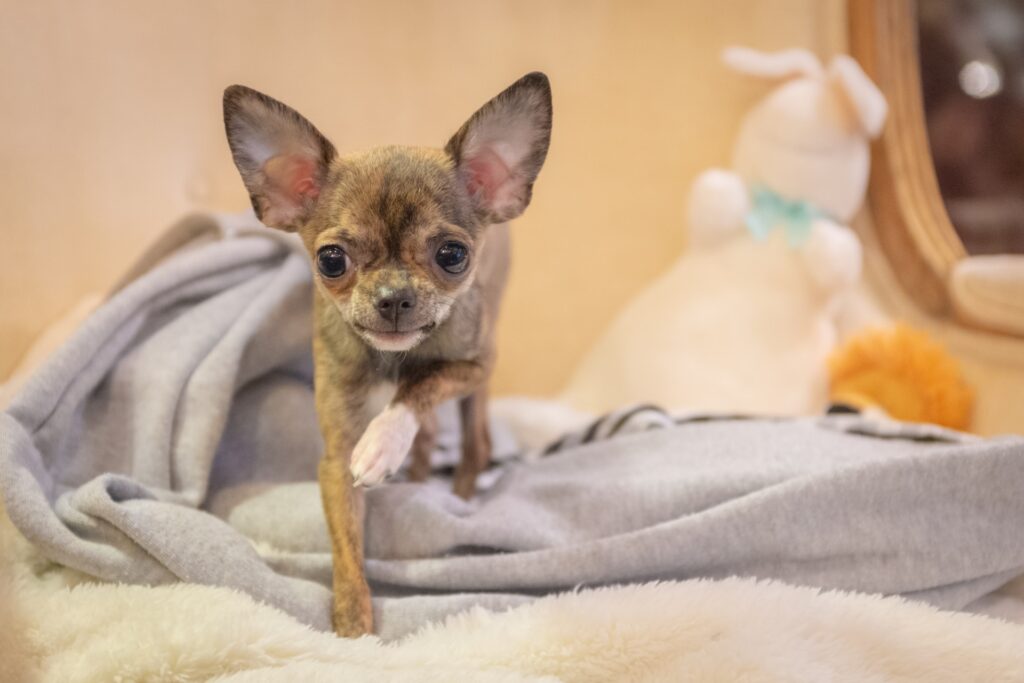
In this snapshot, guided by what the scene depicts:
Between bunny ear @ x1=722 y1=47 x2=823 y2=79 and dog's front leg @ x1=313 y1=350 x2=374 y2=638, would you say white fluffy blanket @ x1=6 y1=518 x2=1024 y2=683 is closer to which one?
dog's front leg @ x1=313 y1=350 x2=374 y2=638

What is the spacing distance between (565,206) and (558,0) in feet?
1.90

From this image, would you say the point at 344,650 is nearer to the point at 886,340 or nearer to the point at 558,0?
the point at 886,340

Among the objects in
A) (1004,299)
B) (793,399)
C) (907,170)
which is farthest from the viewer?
(907,170)

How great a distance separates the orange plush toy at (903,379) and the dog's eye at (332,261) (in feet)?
4.18

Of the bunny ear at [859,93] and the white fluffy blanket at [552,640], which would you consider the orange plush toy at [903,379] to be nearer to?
the bunny ear at [859,93]

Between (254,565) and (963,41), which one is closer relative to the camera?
(254,565)

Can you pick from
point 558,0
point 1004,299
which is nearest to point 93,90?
point 558,0

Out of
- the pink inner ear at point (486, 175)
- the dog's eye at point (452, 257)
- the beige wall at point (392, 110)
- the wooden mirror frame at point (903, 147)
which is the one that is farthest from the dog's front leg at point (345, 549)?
the wooden mirror frame at point (903, 147)

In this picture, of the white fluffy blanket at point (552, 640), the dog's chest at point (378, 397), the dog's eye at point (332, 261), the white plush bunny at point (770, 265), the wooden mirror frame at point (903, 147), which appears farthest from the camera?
the wooden mirror frame at point (903, 147)

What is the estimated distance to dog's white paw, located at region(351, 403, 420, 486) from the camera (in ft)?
3.36

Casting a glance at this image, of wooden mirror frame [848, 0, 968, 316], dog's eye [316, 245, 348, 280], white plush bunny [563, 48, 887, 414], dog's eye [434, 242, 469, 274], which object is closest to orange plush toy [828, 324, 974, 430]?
white plush bunny [563, 48, 887, 414]

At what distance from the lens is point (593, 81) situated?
2.29 m

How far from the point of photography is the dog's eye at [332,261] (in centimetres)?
102

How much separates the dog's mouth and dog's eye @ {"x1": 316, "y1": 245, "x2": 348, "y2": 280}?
0.26 ft
